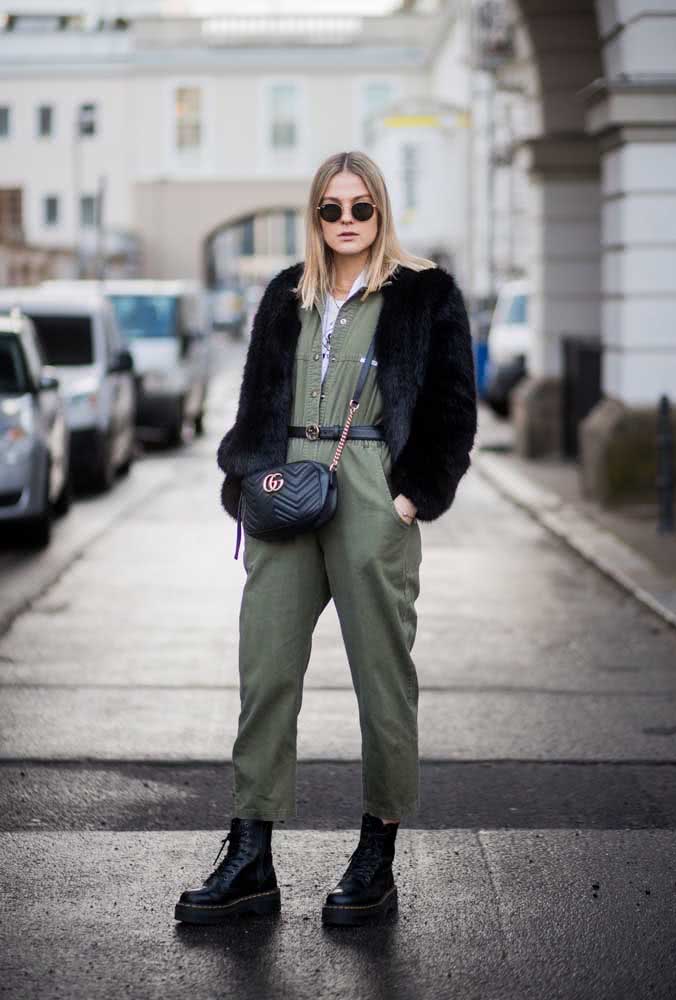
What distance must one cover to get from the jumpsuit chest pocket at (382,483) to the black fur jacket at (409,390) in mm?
28

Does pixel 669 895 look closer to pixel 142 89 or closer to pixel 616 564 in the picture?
pixel 616 564

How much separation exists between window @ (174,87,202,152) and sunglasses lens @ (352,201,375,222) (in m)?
57.5

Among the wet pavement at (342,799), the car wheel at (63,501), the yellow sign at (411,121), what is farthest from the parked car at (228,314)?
the wet pavement at (342,799)

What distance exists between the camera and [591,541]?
39.6ft

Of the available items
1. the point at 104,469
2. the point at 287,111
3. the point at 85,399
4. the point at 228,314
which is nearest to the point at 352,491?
the point at 85,399

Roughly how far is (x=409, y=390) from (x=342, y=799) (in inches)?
68.8

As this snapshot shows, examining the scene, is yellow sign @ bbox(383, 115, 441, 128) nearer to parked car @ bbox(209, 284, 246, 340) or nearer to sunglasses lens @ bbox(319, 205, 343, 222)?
parked car @ bbox(209, 284, 246, 340)

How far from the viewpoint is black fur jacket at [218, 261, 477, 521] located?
174 inches

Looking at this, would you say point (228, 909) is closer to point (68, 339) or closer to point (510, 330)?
point (68, 339)

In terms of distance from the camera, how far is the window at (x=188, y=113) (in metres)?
60.7

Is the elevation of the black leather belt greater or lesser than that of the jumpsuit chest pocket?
greater

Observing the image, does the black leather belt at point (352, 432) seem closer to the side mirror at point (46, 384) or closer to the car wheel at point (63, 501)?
the side mirror at point (46, 384)

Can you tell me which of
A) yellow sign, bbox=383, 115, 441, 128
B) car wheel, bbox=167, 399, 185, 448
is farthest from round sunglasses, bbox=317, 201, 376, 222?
yellow sign, bbox=383, 115, 441, 128

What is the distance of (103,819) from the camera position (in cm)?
545
